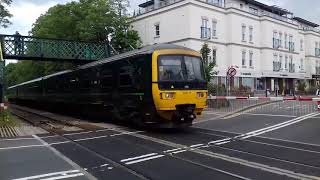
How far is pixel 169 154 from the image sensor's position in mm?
11250

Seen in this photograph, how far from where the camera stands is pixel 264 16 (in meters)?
53.7

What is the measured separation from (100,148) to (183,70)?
5.16 m

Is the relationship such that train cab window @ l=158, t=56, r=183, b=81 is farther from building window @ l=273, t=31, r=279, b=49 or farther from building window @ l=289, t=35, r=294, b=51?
building window @ l=289, t=35, r=294, b=51

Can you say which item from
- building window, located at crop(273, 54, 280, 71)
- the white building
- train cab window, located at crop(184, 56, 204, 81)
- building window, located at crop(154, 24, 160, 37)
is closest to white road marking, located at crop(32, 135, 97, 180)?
train cab window, located at crop(184, 56, 204, 81)

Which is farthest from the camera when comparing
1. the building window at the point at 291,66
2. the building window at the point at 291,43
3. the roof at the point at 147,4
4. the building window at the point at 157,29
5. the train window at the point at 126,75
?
the building window at the point at 291,66

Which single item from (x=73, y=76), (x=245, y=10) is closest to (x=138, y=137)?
(x=73, y=76)

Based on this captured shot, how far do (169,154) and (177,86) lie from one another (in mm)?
5082

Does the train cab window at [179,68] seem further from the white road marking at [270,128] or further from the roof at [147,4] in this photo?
the roof at [147,4]

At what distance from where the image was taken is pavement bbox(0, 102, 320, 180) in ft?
29.5

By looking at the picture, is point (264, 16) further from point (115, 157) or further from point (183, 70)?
point (115, 157)

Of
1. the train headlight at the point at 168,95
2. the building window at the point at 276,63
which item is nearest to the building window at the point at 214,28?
the building window at the point at 276,63

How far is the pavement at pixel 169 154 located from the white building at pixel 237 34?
2711 centimetres

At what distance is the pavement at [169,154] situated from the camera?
898cm

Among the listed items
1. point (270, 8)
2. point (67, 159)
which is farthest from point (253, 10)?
point (67, 159)
